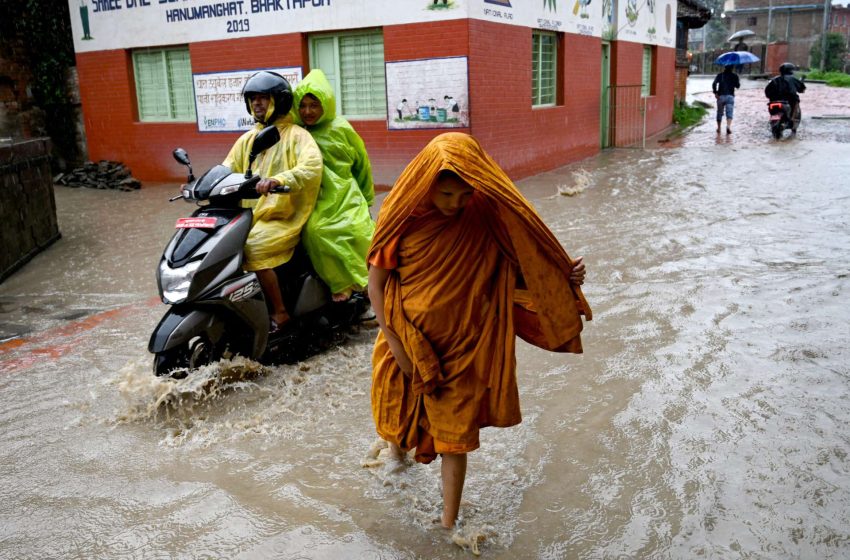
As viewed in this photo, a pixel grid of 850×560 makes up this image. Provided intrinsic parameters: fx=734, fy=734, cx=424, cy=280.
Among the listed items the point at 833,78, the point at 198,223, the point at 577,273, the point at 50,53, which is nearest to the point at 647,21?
the point at 50,53

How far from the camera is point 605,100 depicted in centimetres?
1638

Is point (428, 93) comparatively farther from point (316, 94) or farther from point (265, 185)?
point (265, 185)

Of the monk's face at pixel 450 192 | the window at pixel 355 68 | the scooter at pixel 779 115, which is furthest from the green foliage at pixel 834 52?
the monk's face at pixel 450 192

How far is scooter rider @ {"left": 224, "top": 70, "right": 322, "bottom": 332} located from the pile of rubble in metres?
9.14

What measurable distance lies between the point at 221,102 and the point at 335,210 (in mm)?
8322

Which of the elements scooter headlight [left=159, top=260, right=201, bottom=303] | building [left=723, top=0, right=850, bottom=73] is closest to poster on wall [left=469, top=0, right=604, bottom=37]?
scooter headlight [left=159, top=260, right=201, bottom=303]

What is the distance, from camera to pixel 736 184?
11.2 m

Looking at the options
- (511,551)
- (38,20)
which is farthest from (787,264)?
(38,20)

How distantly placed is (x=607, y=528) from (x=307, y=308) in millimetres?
2537

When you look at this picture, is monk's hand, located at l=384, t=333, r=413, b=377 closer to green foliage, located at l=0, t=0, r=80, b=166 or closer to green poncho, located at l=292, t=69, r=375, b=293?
green poncho, located at l=292, t=69, r=375, b=293

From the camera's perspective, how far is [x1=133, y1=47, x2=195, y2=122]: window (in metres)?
13.0

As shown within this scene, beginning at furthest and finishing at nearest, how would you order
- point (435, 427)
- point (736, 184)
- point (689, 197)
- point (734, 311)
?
point (736, 184), point (689, 197), point (734, 311), point (435, 427)

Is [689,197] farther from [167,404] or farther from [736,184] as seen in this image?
[167,404]

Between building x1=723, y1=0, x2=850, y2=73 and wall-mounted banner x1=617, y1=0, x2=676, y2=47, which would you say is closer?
wall-mounted banner x1=617, y1=0, x2=676, y2=47
